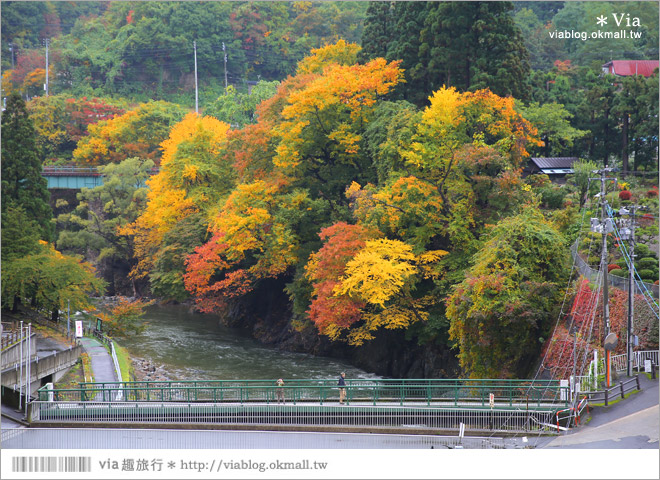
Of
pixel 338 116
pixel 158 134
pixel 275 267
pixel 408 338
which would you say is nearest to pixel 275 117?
pixel 338 116

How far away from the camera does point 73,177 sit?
8288cm

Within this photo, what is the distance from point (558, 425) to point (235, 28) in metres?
83.0

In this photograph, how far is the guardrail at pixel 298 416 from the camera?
2706cm

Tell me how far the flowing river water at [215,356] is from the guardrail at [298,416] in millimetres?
17296

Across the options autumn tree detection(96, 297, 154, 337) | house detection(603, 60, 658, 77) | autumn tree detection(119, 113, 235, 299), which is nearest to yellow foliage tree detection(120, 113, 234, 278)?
autumn tree detection(119, 113, 235, 299)

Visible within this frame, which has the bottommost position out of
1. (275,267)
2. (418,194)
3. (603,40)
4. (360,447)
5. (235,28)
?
(360,447)

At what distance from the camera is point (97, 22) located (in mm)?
119750

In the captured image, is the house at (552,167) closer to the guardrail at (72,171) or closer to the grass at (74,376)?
the grass at (74,376)

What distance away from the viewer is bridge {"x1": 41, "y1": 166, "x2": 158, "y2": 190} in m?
82.3

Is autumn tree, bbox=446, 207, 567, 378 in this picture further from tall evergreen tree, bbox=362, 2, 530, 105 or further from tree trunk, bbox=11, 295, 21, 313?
tree trunk, bbox=11, 295, 21, 313

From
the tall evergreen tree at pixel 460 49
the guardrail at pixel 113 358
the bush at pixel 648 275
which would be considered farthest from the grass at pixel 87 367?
the tall evergreen tree at pixel 460 49

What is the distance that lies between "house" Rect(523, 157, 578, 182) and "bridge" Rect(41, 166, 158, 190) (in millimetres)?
38927

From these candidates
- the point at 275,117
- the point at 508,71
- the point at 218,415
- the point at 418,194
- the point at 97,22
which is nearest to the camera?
the point at 218,415

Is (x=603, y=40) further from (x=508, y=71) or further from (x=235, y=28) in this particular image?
(x=235, y=28)
